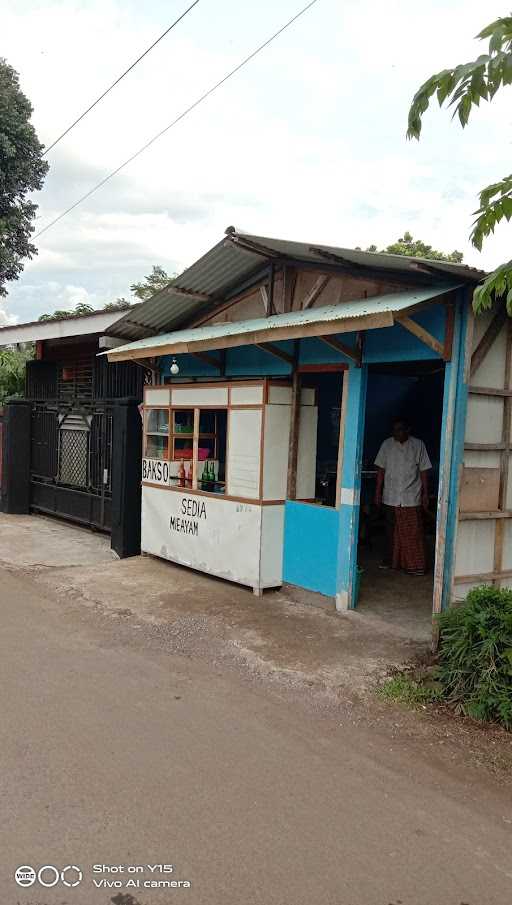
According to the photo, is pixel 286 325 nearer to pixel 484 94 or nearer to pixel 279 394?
pixel 279 394

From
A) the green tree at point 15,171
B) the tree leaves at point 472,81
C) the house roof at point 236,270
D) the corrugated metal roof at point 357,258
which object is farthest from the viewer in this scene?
the green tree at point 15,171

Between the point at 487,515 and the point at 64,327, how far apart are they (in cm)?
767

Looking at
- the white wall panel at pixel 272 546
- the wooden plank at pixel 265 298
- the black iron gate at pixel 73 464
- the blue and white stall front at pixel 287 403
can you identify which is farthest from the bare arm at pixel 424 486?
the black iron gate at pixel 73 464

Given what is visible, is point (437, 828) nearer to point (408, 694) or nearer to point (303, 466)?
point (408, 694)

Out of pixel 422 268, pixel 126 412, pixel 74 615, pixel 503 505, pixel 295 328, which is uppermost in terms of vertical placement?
pixel 422 268

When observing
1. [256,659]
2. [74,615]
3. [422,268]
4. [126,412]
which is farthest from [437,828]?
[126,412]

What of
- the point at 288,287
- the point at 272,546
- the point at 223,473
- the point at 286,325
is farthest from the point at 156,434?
the point at 286,325

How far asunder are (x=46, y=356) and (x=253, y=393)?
6.95 m

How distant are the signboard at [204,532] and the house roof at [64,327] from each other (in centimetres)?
254

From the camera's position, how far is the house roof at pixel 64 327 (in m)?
9.84

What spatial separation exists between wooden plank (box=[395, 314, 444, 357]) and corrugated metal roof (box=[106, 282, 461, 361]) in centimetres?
12

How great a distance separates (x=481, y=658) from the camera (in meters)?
4.45

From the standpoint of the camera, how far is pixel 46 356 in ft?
42.3

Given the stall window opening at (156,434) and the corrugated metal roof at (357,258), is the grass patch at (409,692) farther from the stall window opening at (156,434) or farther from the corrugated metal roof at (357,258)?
the stall window opening at (156,434)
